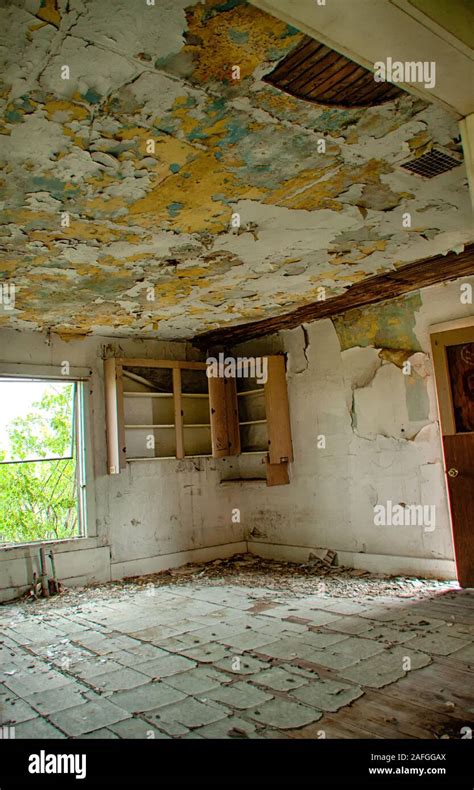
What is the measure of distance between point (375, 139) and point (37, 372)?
4024mm

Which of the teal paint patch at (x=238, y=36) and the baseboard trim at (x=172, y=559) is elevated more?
the teal paint patch at (x=238, y=36)

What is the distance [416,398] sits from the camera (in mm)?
5031

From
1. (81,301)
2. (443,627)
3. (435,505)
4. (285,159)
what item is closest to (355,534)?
(435,505)

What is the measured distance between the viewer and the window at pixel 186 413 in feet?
18.8

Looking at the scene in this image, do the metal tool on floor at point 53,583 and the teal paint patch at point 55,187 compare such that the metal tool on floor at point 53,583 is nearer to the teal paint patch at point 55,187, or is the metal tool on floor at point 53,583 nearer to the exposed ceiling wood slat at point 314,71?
the teal paint patch at point 55,187

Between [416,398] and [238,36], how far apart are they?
3770 millimetres

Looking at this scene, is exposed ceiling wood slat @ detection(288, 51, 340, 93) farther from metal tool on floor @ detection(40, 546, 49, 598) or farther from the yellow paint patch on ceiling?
metal tool on floor @ detection(40, 546, 49, 598)

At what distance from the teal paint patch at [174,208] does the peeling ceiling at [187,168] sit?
0.02 meters

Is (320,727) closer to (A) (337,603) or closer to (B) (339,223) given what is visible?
(A) (337,603)

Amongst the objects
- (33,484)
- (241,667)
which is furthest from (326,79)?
(33,484)

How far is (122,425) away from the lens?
5598mm

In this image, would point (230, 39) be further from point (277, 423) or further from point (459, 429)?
point (277, 423)

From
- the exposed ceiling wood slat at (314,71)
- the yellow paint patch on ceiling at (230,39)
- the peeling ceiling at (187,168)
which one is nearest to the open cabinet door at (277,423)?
the peeling ceiling at (187,168)

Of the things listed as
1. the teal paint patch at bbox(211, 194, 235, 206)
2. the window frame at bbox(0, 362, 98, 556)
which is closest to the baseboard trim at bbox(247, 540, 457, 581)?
the window frame at bbox(0, 362, 98, 556)
